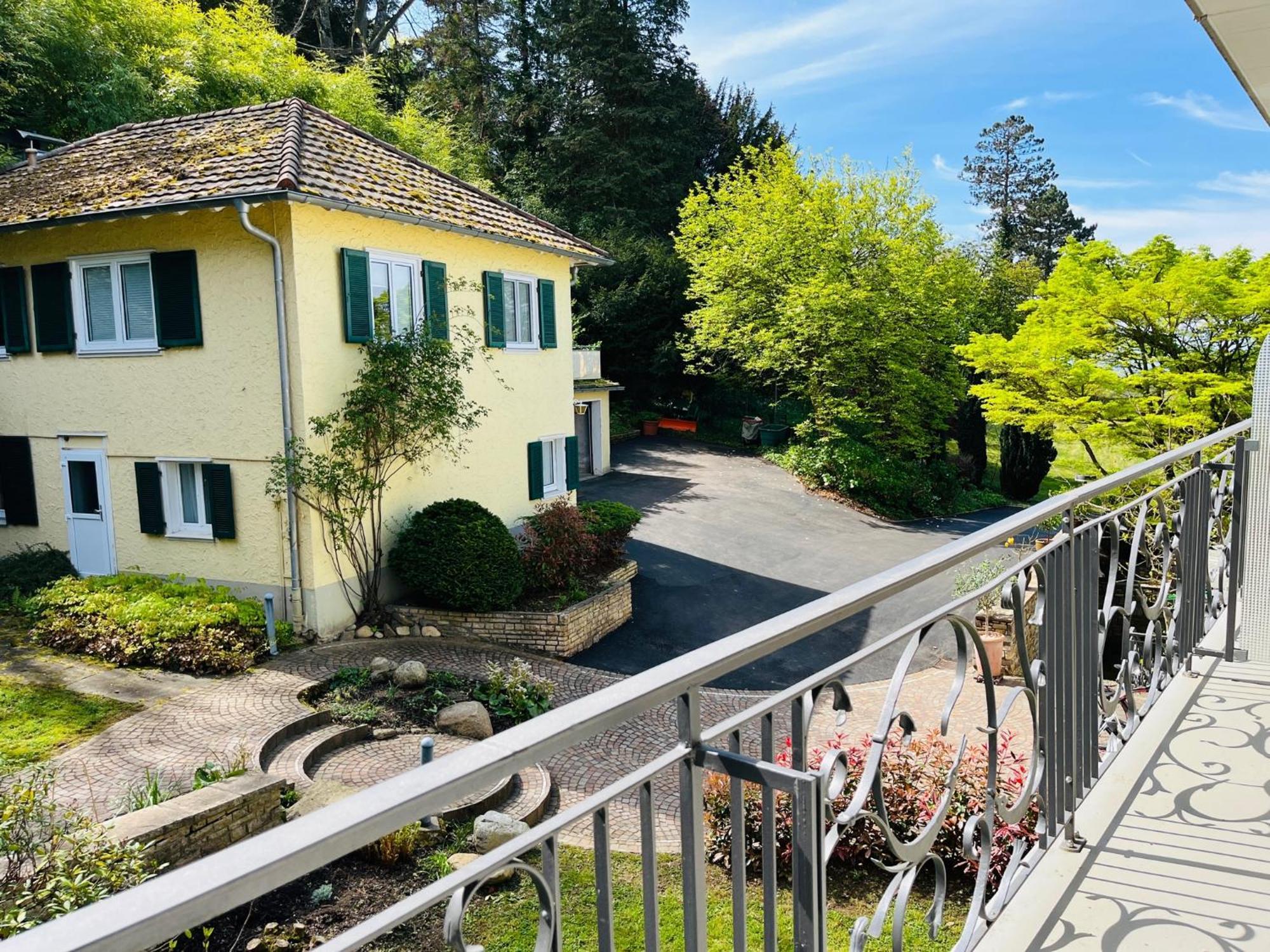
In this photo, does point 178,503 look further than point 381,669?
Yes

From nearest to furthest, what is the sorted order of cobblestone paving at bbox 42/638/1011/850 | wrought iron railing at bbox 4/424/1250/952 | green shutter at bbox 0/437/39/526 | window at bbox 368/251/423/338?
wrought iron railing at bbox 4/424/1250/952, cobblestone paving at bbox 42/638/1011/850, window at bbox 368/251/423/338, green shutter at bbox 0/437/39/526

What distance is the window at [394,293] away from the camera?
43.7 ft

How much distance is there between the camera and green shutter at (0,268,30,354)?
1395cm

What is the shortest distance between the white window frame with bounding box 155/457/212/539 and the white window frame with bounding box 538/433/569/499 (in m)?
6.16

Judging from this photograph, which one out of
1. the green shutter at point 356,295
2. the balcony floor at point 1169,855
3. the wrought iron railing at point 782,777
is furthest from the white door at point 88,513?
the balcony floor at point 1169,855

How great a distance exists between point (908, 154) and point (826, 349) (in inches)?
272

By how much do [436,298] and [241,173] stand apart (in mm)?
Answer: 3363

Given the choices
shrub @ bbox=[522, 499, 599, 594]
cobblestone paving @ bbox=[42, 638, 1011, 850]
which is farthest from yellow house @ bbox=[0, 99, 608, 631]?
cobblestone paving @ bbox=[42, 638, 1011, 850]

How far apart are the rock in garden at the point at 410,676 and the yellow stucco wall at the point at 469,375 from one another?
2203 mm

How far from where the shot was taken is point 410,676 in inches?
431

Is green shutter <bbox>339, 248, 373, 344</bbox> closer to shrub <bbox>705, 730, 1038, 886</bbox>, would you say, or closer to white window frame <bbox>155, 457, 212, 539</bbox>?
white window frame <bbox>155, 457, 212, 539</bbox>

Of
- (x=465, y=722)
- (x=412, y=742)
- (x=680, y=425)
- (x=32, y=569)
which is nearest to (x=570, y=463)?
(x=465, y=722)

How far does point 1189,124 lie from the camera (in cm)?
4956

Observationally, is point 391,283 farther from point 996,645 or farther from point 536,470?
point 996,645
